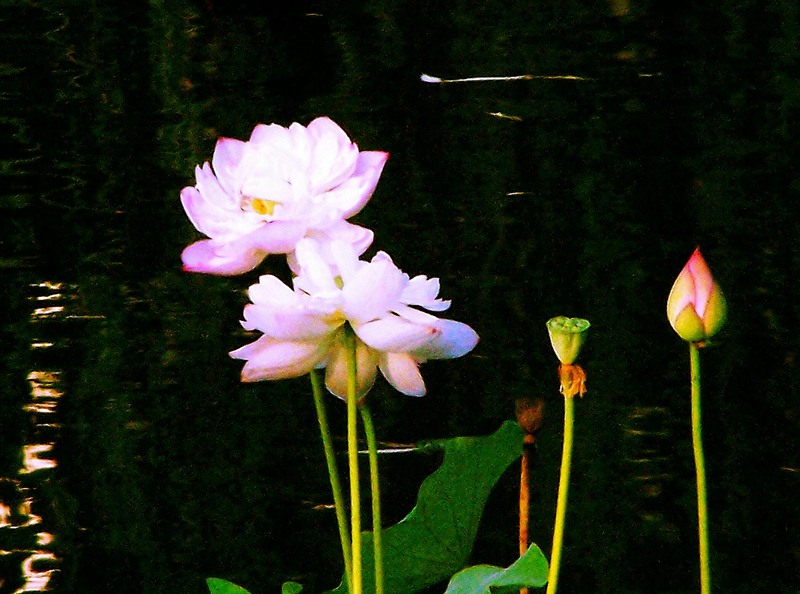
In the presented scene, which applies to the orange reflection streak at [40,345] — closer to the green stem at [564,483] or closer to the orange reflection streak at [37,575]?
the orange reflection streak at [37,575]

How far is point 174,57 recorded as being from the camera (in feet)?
2.71

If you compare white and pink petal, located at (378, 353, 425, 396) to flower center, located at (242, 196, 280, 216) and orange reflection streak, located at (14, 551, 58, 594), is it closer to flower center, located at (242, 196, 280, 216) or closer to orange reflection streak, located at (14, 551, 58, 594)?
flower center, located at (242, 196, 280, 216)

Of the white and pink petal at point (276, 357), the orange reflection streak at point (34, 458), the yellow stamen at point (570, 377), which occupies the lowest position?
the orange reflection streak at point (34, 458)

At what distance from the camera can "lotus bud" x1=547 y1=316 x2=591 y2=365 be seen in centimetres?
46

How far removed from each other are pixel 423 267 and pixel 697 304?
1.30 ft

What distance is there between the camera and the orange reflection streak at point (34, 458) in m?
0.84

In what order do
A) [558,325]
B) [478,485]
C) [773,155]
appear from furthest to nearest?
1. [773,155]
2. [478,485]
3. [558,325]

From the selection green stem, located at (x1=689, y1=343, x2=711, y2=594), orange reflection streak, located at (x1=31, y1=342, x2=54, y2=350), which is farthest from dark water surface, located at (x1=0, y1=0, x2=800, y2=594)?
green stem, located at (x1=689, y1=343, x2=711, y2=594)

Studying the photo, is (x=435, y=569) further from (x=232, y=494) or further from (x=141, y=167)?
(x=141, y=167)

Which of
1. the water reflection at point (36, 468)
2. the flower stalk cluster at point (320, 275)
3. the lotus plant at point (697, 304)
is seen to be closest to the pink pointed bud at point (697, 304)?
the lotus plant at point (697, 304)

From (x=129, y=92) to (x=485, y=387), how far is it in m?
0.45

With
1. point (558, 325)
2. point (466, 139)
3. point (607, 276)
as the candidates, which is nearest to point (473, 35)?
point (466, 139)

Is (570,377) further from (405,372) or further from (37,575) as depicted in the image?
(37,575)

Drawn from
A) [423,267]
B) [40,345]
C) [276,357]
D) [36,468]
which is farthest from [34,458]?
[276,357]
